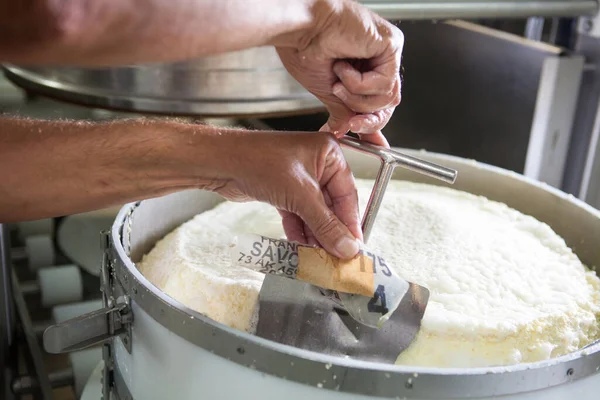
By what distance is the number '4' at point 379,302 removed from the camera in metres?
0.93

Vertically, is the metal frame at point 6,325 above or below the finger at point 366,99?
below

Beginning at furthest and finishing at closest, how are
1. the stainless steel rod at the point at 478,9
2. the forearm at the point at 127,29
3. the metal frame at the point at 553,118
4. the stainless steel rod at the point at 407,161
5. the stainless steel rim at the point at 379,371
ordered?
the metal frame at the point at 553,118 < the stainless steel rod at the point at 478,9 < the stainless steel rod at the point at 407,161 < the stainless steel rim at the point at 379,371 < the forearm at the point at 127,29

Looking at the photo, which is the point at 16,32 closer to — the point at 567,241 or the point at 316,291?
the point at 316,291

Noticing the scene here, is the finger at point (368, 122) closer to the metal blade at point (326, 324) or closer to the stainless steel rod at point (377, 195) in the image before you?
the stainless steel rod at point (377, 195)

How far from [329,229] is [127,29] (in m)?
0.38


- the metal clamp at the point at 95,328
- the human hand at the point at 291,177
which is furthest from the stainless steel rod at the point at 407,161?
the metal clamp at the point at 95,328

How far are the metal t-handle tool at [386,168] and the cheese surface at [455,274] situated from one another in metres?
0.11

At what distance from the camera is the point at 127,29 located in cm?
67

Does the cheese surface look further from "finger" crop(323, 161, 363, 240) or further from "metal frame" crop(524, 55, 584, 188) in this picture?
"metal frame" crop(524, 55, 584, 188)

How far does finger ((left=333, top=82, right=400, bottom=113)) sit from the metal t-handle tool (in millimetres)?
58

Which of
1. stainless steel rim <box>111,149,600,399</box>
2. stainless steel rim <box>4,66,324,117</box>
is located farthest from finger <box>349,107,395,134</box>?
stainless steel rim <box>4,66,324,117</box>

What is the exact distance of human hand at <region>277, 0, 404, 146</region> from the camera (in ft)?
3.11

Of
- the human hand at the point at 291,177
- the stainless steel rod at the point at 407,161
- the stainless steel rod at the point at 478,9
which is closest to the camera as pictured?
the human hand at the point at 291,177

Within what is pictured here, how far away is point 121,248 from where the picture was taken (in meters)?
0.99
